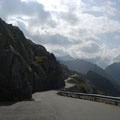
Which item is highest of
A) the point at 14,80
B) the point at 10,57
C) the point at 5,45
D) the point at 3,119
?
the point at 5,45

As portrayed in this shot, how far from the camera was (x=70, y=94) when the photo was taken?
1638 inches

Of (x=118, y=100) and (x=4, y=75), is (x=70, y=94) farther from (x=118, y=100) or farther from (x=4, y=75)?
(x=118, y=100)

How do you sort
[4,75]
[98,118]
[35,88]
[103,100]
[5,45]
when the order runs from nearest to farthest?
[98,118], [103,100], [4,75], [5,45], [35,88]

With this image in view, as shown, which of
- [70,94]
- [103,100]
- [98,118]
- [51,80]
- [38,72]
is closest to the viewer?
[98,118]

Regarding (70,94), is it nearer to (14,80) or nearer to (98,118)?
(14,80)

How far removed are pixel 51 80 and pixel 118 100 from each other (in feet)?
205

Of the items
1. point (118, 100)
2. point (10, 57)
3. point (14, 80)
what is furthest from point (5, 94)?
point (118, 100)

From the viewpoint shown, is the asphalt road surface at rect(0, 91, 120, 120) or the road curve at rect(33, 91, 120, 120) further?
the asphalt road surface at rect(0, 91, 120, 120)

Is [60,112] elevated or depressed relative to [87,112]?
depressed

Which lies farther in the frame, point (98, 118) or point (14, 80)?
point (14, 80)

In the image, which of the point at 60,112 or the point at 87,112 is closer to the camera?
the point at 87,112

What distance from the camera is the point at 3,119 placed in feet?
47.6

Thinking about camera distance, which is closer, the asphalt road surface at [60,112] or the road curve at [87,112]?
the road curve at [87,112]

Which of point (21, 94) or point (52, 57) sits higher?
point (52, 57)
